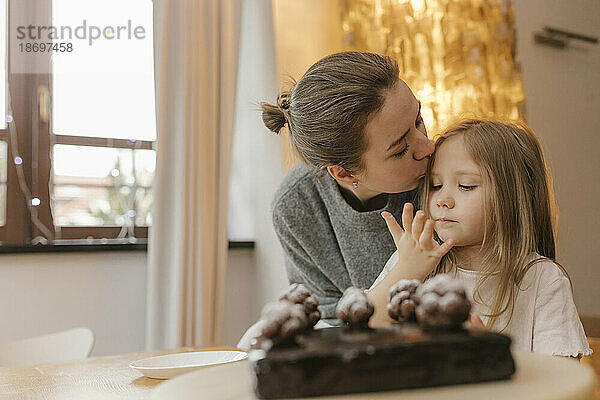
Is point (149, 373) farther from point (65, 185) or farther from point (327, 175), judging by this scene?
point (65, 185)

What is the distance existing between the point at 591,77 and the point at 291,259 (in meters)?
2.60

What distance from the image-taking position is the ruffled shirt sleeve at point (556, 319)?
107 centimetres

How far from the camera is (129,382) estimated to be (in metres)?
1.06

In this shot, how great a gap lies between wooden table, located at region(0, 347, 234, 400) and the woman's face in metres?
0.64

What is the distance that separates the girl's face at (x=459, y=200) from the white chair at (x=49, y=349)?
1.05 metres

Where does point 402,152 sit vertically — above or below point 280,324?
above

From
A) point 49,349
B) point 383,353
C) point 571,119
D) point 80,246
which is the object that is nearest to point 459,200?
point 383,353

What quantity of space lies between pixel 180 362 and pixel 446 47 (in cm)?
237

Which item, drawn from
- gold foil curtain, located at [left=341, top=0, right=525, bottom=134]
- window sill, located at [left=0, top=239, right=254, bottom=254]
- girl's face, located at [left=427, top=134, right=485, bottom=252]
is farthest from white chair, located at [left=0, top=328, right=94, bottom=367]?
gold foil curtain, located at [left=341, top=0, right=525, bottom=134]

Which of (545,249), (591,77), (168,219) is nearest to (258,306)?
(168,219)

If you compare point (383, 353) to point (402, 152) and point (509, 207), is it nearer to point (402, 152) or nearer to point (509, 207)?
point (509, 207)

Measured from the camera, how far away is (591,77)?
386 centimetres

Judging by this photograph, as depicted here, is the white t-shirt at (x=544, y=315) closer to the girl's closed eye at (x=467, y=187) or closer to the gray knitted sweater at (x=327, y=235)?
the girl's closed eye at (x=467, y=187)

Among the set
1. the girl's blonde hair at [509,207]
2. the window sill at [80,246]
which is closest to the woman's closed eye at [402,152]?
the girl's blonde hair at [509,207]
